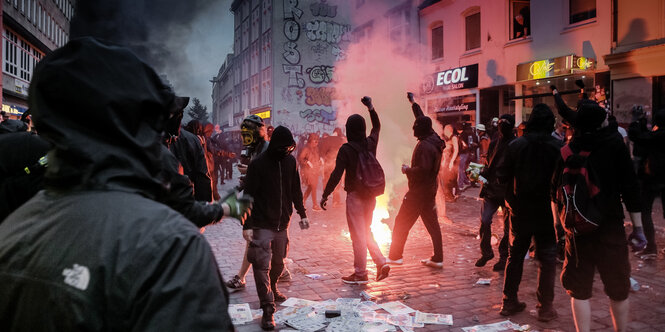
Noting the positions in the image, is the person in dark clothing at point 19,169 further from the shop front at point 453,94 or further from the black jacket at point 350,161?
the shop front at point 453,94

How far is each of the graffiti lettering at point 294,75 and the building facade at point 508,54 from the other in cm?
1528

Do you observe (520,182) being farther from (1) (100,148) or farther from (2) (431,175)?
(1) (100,148)

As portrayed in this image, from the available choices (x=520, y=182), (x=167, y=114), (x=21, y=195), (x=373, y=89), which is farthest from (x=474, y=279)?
(x=373, y=89)

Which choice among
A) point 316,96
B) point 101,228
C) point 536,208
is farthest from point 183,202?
point 316,96

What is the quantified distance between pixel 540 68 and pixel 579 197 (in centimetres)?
1473

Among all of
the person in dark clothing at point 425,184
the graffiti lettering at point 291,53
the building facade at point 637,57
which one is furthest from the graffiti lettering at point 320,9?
the person in dark clothing at point 425,184

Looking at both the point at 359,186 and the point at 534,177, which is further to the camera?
the point at 359,186

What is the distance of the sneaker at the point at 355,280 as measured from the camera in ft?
19.3

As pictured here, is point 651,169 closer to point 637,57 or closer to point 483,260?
point 483,260

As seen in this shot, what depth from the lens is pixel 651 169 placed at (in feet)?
22.6

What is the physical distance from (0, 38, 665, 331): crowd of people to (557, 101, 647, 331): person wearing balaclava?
0.04ft

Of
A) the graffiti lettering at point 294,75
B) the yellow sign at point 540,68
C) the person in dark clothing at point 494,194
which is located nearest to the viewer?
the person in dark clothing at point 494,194

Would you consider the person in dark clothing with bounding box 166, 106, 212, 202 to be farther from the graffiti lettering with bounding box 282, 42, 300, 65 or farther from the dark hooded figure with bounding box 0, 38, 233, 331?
the graffiti lettering with bounding box 282, 42, 300, 65

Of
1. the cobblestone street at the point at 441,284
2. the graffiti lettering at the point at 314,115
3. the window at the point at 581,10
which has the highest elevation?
the window at the point at 581,10
